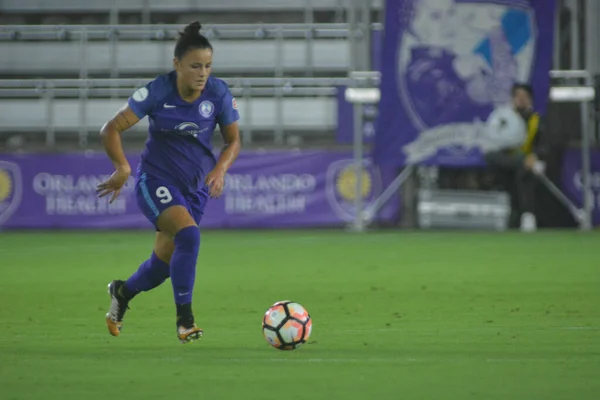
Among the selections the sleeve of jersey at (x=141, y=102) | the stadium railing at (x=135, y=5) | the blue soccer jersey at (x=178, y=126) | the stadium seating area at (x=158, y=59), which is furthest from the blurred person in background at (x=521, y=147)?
the sleeve of jersey at (x=141, y=102)

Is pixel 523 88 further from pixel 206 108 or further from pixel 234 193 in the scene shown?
pixel 206 108

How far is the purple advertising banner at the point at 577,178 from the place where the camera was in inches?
814

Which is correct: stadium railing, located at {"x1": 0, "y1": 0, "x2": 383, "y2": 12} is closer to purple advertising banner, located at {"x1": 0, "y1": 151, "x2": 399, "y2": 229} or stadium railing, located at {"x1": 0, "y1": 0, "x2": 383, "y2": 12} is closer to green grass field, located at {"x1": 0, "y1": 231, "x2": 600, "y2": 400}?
purple advertising banner, located at {"x1": 0, "y1": 151, "x2": 399, "y2": 229}

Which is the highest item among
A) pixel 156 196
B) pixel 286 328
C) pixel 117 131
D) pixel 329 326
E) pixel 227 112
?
pixel 227 112

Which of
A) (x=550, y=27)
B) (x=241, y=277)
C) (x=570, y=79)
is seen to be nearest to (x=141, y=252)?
(x=241, y=277)

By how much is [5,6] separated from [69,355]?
20.7 meters

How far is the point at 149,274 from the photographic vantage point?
823 centimetres

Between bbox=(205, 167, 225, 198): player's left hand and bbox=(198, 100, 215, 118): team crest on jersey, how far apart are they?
13.9 inches

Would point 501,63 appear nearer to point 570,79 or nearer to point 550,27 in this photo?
point 550,27

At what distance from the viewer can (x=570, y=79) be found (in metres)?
23.3

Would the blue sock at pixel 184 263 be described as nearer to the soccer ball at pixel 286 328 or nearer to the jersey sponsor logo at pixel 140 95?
the soccer ball at pixel 286 328

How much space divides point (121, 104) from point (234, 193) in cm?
418

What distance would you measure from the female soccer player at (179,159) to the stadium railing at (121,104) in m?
13.8

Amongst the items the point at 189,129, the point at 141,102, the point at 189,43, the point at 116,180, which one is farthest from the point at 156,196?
the point at 189,43
